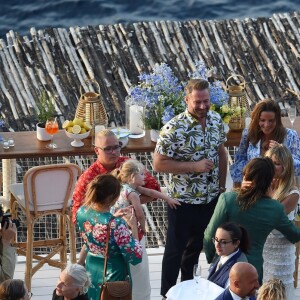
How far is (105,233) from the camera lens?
8289 millimetres

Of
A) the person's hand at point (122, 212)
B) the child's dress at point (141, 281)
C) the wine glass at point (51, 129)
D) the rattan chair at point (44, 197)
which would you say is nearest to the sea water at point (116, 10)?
the wine glass at point (51, 129)

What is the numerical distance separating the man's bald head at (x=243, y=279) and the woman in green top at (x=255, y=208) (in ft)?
2.25

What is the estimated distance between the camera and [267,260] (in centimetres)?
898

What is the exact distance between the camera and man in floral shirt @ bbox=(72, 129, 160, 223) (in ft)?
30.1

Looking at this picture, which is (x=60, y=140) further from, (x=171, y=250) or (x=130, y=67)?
(x=130, y=67)

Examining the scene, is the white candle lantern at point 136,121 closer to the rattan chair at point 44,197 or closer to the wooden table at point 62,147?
the wooden table at point 62,147

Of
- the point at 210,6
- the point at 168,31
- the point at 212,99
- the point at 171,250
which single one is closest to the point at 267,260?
the point at 171,250

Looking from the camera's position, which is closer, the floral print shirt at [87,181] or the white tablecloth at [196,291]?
the white tablecloth at [196,291]

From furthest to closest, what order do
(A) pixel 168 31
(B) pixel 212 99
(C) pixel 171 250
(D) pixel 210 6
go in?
(D) pixel 210 6 → (A) pixel 168 31 → (B) pixel 212 99 → (C) pixel 171 250

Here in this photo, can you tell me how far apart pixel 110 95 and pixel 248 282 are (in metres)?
9.97

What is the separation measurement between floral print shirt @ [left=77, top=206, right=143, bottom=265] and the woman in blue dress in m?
1.63

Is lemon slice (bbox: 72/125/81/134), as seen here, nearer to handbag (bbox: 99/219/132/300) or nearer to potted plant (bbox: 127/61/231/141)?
potted plant (bbox: 127/61/231/141)

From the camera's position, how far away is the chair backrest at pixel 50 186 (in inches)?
385

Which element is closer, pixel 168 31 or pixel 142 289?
pixel 142 289
